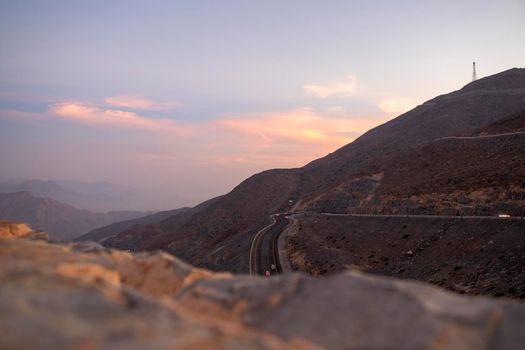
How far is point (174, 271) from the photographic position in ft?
38.6

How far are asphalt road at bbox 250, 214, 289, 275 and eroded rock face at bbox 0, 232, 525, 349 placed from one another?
39589 millimetres

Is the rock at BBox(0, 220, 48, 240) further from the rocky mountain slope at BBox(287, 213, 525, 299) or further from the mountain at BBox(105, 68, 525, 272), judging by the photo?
the mountain at BBox(105, 68, 525, 272)

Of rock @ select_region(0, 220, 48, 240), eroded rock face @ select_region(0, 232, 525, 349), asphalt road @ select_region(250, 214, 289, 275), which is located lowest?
asphalt road @ select_region(250, 214, 289, 275)

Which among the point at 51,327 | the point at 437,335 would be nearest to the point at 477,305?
the point at 437,335

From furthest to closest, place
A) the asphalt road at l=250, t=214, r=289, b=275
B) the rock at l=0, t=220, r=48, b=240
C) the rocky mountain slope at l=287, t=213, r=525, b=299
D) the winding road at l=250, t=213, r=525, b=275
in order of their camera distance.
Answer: the asphalt road at l=250, t=214, r=289, b=275 < the winding road at l=250, t=213, r=525, b=275 < the rocky mountain slope at l=287, t=213, r=525, b=299 < the rock at l=0, t=220, r=48, b=240


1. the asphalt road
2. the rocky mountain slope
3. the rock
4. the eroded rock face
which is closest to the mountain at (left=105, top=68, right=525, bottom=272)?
the asphalt road

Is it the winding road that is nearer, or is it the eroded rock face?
the eroded rock face

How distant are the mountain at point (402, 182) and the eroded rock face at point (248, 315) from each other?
142 feet

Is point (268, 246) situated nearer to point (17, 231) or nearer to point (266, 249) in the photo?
point (266, 249)

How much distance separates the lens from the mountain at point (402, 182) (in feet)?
181

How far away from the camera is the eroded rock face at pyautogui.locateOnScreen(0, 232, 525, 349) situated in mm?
6070

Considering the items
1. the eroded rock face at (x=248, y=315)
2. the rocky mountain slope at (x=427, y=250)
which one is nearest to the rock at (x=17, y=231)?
the eroded rock face at (x=248, y=315)

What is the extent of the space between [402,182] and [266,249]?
101 ft

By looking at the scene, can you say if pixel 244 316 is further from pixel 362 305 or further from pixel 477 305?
pixel 477 305
